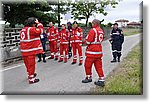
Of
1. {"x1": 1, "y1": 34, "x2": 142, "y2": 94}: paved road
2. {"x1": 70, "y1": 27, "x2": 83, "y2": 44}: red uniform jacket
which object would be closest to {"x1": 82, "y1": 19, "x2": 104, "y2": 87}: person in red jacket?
{"x1": 1, "y1": 34, "x2": 142, "y2": 94}: paved road

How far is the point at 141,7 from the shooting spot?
3.74 m

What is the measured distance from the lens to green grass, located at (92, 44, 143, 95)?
3.65 metres

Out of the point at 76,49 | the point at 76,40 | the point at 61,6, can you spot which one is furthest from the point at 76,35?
the point at 61,6

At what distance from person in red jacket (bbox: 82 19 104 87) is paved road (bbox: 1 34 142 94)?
11 cm

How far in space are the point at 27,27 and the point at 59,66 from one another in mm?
929

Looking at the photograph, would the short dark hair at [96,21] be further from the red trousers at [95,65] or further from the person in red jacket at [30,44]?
the person in red jacket at [30,44]

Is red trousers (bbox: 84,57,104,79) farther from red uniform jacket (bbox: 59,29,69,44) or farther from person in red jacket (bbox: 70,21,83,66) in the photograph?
red uniform jacket (bbox: 59,29,69,44)

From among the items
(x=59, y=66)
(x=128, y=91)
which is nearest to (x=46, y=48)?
(x=59, y=66)

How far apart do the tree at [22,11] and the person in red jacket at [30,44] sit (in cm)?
32

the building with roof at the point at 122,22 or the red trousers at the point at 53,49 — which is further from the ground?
the building with roof at the point at 122,22

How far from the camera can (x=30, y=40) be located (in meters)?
3.99

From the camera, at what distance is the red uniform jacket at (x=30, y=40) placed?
396 cm

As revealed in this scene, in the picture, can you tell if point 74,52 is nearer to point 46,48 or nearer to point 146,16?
point 46,48

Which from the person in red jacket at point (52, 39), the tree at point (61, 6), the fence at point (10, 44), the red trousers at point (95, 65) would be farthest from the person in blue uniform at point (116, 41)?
the person in red jacket at point (52, 39)
